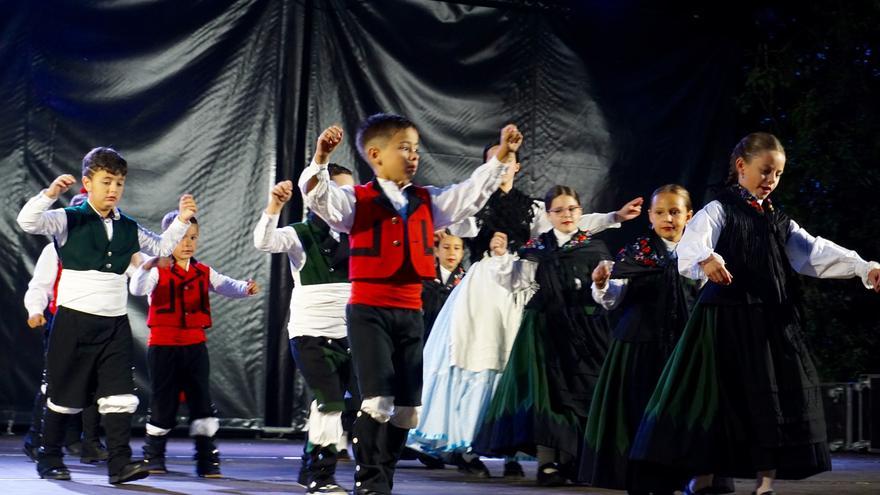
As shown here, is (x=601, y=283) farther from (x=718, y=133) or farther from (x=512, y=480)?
(x=718, y=133)

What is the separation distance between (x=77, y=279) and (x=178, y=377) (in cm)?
108

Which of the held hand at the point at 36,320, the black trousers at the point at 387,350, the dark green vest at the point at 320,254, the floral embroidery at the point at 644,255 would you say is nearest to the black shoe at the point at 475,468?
the dark green vest at the point at 320,254

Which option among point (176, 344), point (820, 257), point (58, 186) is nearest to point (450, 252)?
point (176, 344)

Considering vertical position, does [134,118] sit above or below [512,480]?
above

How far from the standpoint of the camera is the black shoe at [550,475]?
5.64m

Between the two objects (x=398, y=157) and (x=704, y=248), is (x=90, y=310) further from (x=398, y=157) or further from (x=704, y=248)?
(x=704, y=248)

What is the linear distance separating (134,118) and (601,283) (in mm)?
4253

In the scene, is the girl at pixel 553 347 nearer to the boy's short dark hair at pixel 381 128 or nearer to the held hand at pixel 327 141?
the boy's short dark hair at pixel 381 128

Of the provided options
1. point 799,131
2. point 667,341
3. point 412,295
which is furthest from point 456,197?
point 799,131

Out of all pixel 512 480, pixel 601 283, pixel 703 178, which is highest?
pixel 703 178

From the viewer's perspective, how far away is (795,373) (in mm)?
4293

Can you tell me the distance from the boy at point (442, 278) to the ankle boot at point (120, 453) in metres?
2.33

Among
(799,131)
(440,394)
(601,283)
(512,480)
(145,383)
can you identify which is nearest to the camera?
(601,283)

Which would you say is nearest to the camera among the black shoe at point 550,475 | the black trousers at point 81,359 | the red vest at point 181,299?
the black trousers at point 81,359
